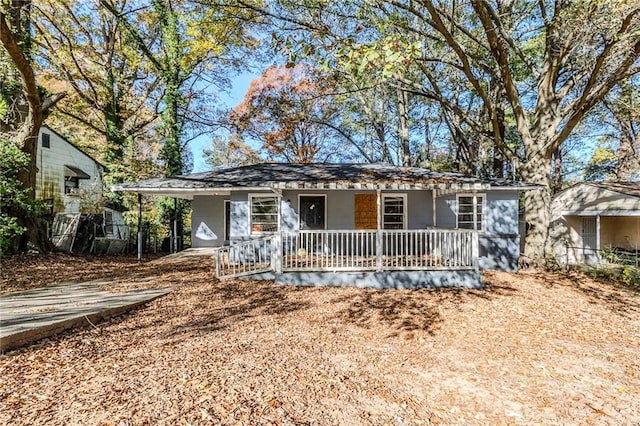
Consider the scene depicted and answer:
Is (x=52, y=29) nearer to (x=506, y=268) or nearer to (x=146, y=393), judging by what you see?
(x=146, y=393)

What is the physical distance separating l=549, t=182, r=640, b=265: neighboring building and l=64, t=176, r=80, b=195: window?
24118 mm

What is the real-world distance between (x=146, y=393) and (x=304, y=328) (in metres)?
2.71

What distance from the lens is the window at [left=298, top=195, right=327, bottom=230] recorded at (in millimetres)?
10930

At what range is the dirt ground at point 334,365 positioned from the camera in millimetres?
3049

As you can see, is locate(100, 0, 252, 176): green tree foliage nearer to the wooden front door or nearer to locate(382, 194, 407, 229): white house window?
the wooden front door


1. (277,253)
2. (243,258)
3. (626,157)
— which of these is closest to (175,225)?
(243,258)

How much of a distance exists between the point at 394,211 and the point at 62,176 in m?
17.1

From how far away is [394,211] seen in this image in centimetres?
1112

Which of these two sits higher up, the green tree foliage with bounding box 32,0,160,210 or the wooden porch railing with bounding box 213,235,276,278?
the green tree foliage with bounding box 32,0,160,210

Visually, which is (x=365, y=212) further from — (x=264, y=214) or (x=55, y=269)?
(x=55, y=269)

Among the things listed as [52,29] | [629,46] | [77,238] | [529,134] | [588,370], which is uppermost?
[52,29]

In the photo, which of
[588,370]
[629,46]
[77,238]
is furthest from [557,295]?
[77,238]

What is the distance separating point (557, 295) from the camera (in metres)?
7.82

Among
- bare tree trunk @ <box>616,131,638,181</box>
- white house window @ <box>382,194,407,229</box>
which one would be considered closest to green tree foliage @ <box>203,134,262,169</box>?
white house window @ <box>382,194,407,229</box>
